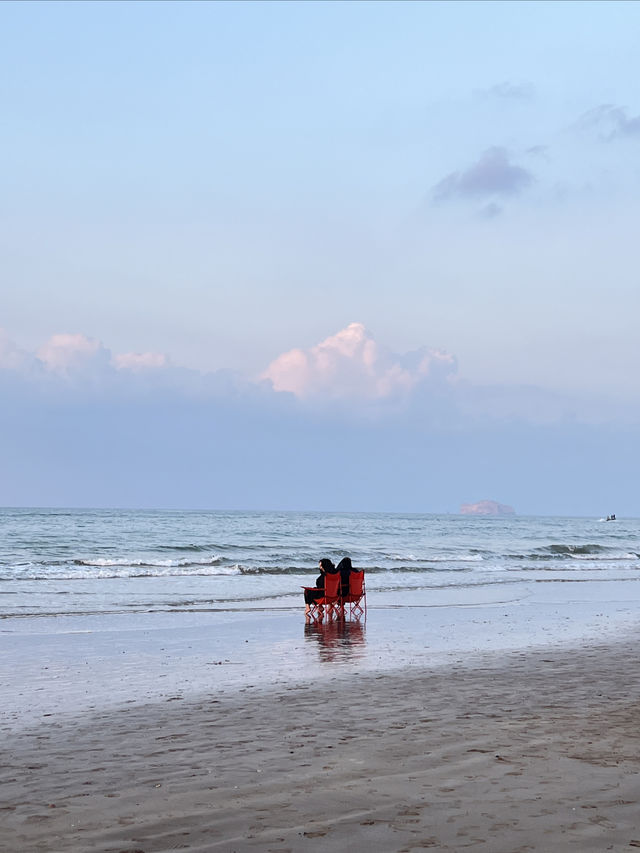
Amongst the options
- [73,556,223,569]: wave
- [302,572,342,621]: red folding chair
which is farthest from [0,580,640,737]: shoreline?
[73,556,223,569]: wave

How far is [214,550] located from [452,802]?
3818 centimetres

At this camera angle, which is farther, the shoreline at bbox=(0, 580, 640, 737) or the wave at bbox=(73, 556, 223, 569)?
the wave at bbox=(73, 556, 223, 569)

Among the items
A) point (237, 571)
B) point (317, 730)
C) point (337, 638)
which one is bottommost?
point (237, 571)

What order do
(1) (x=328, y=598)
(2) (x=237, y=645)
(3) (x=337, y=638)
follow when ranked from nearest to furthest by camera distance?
(2) (x=237, y=645), (3) (x=337, y=638), (1) (x=328, y=598)

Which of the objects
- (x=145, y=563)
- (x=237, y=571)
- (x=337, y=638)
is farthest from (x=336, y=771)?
(x=145, y=563)

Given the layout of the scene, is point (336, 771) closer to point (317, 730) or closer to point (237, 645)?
point (317, 730)

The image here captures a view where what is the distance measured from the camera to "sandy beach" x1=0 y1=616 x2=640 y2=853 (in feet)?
15.1

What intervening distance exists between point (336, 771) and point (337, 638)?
8.44m

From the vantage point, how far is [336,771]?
19.2 feet

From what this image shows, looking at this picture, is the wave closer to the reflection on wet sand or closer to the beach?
the beach

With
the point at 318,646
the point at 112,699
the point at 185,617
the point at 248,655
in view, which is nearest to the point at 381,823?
the point at 112,699

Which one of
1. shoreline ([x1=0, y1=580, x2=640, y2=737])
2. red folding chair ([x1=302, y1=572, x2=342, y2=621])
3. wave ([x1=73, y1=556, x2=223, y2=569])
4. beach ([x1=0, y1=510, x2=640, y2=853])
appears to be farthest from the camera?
wave ([x1=73, y1=556, x2=223, y2=569])

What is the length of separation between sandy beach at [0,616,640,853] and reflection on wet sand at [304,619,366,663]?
2698mm

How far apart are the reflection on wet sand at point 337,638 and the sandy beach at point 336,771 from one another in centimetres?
270
